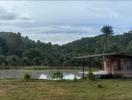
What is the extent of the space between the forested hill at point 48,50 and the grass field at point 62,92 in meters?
27.9

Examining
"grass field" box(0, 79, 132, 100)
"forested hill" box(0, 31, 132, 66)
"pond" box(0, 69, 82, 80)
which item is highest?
"forested hill" box(0, 31, 132, 66)

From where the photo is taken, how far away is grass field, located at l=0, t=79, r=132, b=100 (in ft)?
72.3

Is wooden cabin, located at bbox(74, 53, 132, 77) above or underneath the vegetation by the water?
underneath

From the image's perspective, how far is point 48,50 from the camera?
9100cm

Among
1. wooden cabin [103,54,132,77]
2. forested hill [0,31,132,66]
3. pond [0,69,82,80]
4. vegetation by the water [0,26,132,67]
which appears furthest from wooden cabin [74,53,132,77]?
forested hill [0,31,132,66]

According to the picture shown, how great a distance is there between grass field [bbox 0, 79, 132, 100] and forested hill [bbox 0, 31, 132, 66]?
27.9 metres

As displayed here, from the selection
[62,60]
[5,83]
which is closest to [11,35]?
[62,60]

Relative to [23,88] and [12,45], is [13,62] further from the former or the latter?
[23,88]

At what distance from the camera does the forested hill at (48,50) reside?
74.3 meters

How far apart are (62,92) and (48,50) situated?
221 feet

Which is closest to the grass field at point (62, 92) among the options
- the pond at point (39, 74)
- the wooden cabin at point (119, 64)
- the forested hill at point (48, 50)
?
the pond at point (39, 74)

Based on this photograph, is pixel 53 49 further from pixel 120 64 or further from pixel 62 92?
pixel 62 92

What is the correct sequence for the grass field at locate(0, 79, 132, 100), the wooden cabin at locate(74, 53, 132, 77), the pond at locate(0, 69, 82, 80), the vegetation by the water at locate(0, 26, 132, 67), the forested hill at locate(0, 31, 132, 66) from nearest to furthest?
the grass field at locate(0, 79, 132, 100)
the wooden cabin at locate(74, 53, 132, 77)
the pond at locate(0, 69, 82, 80)
the vegetation by the water at locate(0, 26, 132, 67)
the forested hill at locate(0, 31, 132, 66)

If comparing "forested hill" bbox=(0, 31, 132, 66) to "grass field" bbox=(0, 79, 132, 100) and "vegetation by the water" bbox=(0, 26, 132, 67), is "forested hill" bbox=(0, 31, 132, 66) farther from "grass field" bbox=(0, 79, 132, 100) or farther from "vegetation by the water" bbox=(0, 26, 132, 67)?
"grass field" bbox=(0, 79, 132, 100)
